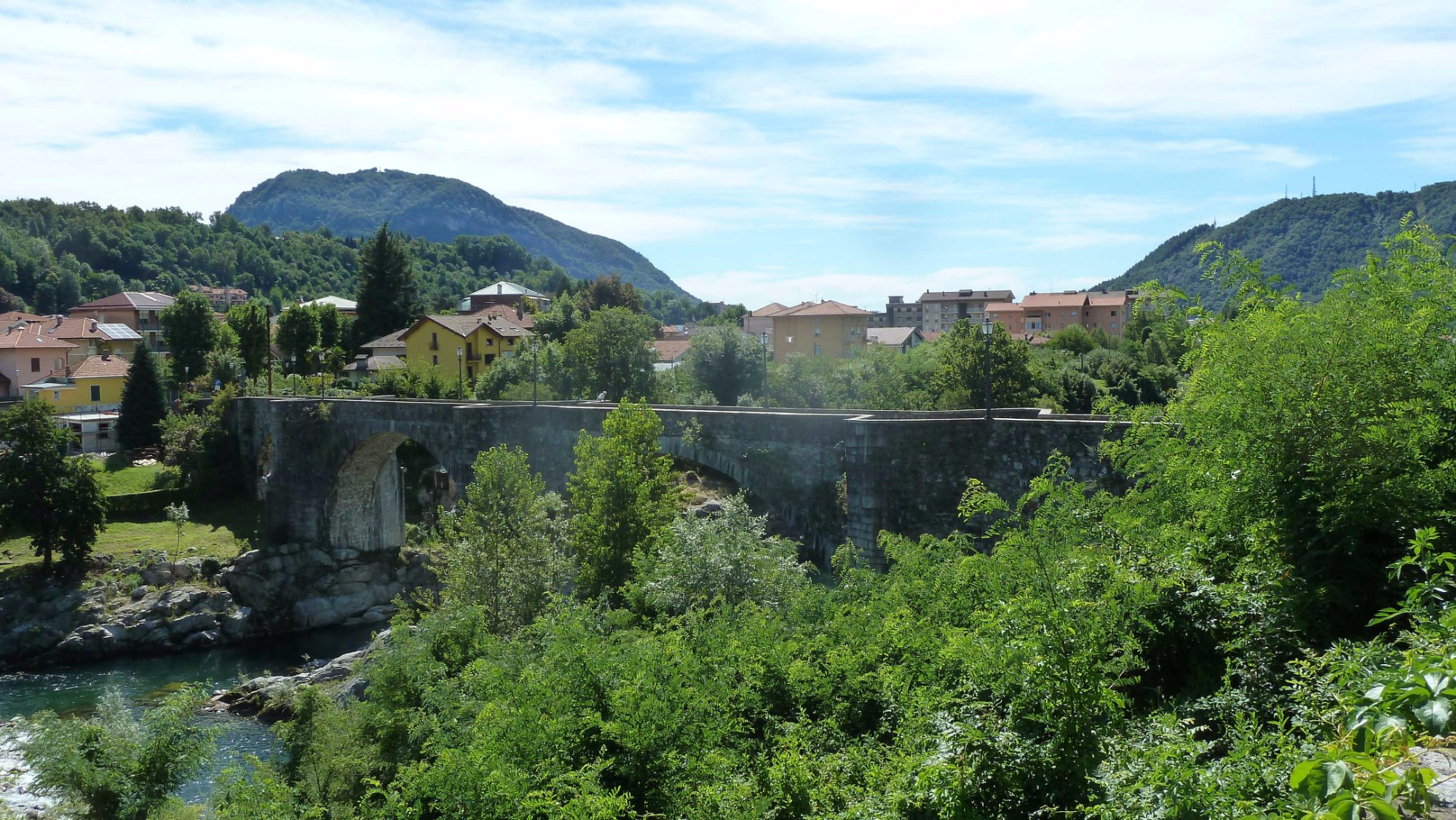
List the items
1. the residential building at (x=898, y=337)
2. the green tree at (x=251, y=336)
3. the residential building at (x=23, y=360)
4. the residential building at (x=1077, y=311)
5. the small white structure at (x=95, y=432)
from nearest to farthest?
the small white structure at (x=95, y=432) → the residential building at (x=23, y=360) → the green tree at (x=251, y=336) → the residential building at (x=898, y=337) → the residential building at (x=1077, y=311)

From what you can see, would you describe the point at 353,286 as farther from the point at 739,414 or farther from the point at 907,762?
the point at 907,762

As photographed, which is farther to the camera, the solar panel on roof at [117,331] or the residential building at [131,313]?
the residential building at [131,313]

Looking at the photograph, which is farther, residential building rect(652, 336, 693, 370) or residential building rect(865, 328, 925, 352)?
residential building rect(865, 328, 925, 352)

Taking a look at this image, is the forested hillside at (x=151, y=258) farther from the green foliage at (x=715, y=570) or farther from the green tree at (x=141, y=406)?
the green foliage at (x=715, y=570)

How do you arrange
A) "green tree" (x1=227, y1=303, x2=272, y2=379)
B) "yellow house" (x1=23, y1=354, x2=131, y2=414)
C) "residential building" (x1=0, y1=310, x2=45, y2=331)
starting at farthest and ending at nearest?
1. "residential building" (x1=0, y1=310, x2=45, y2=331)
2. "green tree" (x1=227, y1=303, x2=272, y2=379)
3. "yellow house" (x1=23, y1=354, x2=131, y2=414)

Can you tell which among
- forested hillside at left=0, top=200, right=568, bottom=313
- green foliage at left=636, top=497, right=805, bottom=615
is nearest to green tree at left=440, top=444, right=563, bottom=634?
green foliage at left=636, top=497, right=805, bottom=615

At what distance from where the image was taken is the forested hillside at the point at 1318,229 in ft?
267

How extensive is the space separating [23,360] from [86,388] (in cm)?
755

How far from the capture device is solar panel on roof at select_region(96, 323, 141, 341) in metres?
77.4

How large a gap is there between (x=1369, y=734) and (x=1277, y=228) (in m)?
111

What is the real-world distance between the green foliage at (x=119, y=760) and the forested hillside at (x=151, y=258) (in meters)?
86.9

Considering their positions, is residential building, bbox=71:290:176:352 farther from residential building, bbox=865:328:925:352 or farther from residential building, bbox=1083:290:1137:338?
residential building, bbox=1083:290:1137:338

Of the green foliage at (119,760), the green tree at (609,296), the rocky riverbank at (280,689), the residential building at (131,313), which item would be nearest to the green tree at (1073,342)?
the green tree at (609,296)

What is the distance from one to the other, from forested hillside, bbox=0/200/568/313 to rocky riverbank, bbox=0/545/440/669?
65382mm
